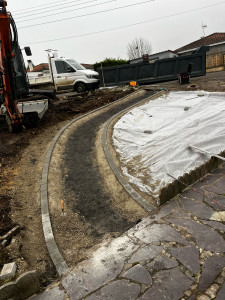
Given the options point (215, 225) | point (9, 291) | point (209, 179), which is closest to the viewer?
point (9, 291)

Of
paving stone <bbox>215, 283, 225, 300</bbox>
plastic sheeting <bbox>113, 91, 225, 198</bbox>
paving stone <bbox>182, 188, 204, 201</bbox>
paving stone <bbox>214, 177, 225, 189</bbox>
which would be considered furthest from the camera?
plastic sheeting <bbox>113, 91, 225, 198</bbox>

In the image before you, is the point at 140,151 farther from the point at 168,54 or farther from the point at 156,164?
the point at 168,54

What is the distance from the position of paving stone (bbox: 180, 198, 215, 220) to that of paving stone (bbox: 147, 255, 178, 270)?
1.11 metres

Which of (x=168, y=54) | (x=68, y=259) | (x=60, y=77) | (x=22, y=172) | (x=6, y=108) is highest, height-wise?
(x=168, y=54)

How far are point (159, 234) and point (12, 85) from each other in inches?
288

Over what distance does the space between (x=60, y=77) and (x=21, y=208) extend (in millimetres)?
11490

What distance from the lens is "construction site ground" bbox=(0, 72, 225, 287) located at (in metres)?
3.52

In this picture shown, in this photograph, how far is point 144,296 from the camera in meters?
2.70

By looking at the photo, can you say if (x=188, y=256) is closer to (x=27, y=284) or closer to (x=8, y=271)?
(x=27, y=284)

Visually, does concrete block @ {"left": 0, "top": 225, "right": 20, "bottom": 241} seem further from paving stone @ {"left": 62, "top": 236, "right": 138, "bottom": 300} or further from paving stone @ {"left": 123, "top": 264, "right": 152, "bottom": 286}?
paving stone @ {"left": 123, "top": 264, "right": 152, "bottom": 286}

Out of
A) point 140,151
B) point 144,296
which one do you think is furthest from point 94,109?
point 144,296

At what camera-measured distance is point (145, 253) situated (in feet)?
11.0

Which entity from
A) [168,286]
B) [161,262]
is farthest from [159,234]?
[168,286]

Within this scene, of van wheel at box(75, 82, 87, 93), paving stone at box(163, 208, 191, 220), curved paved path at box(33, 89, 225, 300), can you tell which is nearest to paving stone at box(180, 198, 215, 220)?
curved paved path at box(33, 89, 225, 300)
